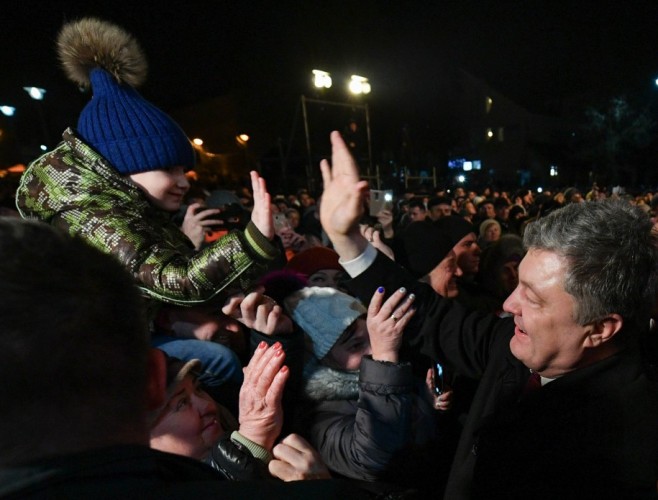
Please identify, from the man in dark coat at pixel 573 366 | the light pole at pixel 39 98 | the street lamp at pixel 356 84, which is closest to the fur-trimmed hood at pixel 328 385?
the man in dark coat at pixel 573 366

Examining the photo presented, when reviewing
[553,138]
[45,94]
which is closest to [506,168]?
[553,138]

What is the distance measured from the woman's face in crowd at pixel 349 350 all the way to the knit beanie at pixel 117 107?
115 cm

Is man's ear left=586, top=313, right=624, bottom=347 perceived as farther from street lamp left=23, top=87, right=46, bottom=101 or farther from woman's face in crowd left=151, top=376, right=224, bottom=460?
street lamp left=23, top=87, right=46, bottom=101

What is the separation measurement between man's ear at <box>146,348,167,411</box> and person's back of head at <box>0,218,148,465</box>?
57 mm

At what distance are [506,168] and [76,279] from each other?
45.6m

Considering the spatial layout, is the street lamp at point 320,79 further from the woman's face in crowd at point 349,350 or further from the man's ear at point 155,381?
the man's ear at point 155,381

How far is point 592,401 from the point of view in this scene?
1502 millimetres

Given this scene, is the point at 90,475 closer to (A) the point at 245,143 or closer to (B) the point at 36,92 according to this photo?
(B) the point at 36,92

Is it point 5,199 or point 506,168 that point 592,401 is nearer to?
point 5,199

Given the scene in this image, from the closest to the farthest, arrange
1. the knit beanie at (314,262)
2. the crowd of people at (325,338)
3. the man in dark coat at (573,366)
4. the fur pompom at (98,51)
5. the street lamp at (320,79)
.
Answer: the crowd of people at (325,338) < the man in dark coat at (573,366) < the fur pompom at (98,51) < the knit beanie at (314,262) < the street lamp at (320,79)

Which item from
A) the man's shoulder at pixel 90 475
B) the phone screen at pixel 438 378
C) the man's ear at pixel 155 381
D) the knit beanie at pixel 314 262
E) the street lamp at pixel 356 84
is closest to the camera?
the man's shoulder at pixel 90 475

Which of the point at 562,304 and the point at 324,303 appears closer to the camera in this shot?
the point at 562,304

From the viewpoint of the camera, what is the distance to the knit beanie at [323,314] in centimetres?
219

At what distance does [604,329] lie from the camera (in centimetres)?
159
